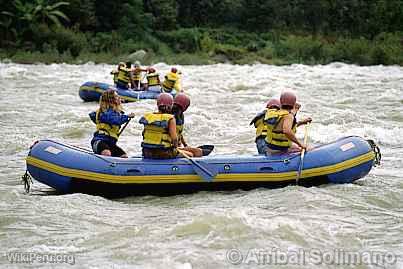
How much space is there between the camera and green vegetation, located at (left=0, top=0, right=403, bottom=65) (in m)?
28.1

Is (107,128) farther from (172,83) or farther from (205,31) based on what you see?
(205,31)

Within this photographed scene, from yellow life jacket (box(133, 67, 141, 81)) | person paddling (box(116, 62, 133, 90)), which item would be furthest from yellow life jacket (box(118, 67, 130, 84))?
yellow life jacket (box(133, 67, 141, 81))

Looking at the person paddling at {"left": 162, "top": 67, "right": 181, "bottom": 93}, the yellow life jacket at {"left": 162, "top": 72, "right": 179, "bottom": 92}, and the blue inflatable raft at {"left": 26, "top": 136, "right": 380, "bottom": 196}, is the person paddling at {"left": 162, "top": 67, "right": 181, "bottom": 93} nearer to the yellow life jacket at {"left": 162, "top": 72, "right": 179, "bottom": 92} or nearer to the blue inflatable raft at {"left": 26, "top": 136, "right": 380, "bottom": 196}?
the yellow life jacket at {"left": 162, "top": 72, "right": 179, "bottom": 92}

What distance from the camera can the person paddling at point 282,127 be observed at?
628 cm

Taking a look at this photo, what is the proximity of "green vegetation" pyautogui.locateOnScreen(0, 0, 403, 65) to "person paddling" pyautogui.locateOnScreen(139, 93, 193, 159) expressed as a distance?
19.5 metres

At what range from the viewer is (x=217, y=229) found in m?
4.74

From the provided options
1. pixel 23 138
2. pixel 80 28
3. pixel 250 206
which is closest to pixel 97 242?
pixel 250 206

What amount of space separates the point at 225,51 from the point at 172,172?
1031 inches

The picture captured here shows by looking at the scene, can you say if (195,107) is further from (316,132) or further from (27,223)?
(27,223)

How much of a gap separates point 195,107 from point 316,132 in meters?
3.56

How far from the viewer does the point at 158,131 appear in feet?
20.6

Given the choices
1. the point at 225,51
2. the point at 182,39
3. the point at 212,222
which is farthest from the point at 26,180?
the point at 182,39

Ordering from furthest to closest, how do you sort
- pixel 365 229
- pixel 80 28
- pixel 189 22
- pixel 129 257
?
pixel 189 22
pixel 80 28
pixel 365 229
pixel 129 257
